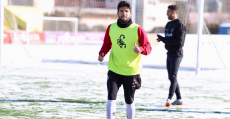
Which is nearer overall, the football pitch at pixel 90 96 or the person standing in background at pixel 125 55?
the person standing in background at pixel 125 55

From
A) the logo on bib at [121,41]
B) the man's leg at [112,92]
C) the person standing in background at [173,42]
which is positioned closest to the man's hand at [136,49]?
the logo on bib at [121,41]

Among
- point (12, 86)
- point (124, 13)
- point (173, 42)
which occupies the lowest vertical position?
point (12, 86)

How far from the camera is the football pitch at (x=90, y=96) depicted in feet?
21.3

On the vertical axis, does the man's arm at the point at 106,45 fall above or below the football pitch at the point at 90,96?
above

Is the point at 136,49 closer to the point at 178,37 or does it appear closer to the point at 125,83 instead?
the point at 125,83

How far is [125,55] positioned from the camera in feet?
16.1

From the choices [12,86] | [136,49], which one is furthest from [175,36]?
[12,86]

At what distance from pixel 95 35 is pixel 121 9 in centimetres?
3479

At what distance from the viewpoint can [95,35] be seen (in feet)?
130

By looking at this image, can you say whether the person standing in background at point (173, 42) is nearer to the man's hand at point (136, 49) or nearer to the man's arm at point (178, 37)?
the man's arm at point (178, 37)

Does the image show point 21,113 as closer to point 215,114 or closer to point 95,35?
point 215,114

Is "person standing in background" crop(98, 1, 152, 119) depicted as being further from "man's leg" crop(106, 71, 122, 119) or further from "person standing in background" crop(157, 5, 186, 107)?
"person standing in background" crop(157, 5, 186, 107)

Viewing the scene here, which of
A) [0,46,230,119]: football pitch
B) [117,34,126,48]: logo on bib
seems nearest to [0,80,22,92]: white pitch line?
[0,46,230,119]: football pitch

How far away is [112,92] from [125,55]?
0.49 m
